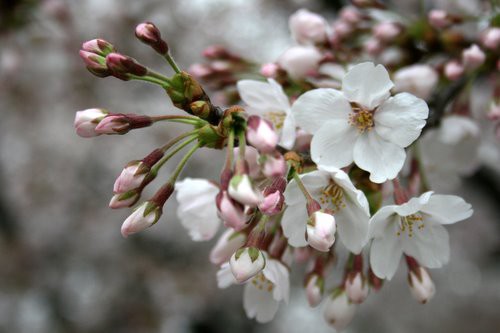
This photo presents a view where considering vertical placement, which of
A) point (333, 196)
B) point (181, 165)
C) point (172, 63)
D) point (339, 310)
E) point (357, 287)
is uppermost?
point (172, 63)

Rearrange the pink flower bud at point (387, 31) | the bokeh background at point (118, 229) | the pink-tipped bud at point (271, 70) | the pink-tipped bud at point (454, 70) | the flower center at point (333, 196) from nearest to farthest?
the flower center at point (333, 196)
the pink-tipped bud at point (271, 70)
the pink-tipped bud at point (454, 70)
the pink flower bud at point (387, 31)
the bokeh background at point (118, 229)

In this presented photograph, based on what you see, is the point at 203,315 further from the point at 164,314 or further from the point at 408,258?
the point at 408,258

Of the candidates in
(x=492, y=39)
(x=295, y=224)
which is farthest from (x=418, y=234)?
(x=492, y=39)

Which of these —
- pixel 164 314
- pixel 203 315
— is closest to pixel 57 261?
pixel 164 314

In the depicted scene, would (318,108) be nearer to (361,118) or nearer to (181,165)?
(361,118)

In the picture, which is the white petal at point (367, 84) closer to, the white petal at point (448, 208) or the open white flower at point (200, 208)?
the white petal at point (448, 208)

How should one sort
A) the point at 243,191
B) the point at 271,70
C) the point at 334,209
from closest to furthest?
the point at 243,191
the point at 334,209
the point at 271,70

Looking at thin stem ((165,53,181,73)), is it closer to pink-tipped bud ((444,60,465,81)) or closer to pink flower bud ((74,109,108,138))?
pink flower bud ((74,109,108,138))

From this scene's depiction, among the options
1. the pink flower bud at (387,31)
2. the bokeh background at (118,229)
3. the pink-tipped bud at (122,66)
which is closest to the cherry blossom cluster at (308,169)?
the pink-tipped bud at (122,66)
